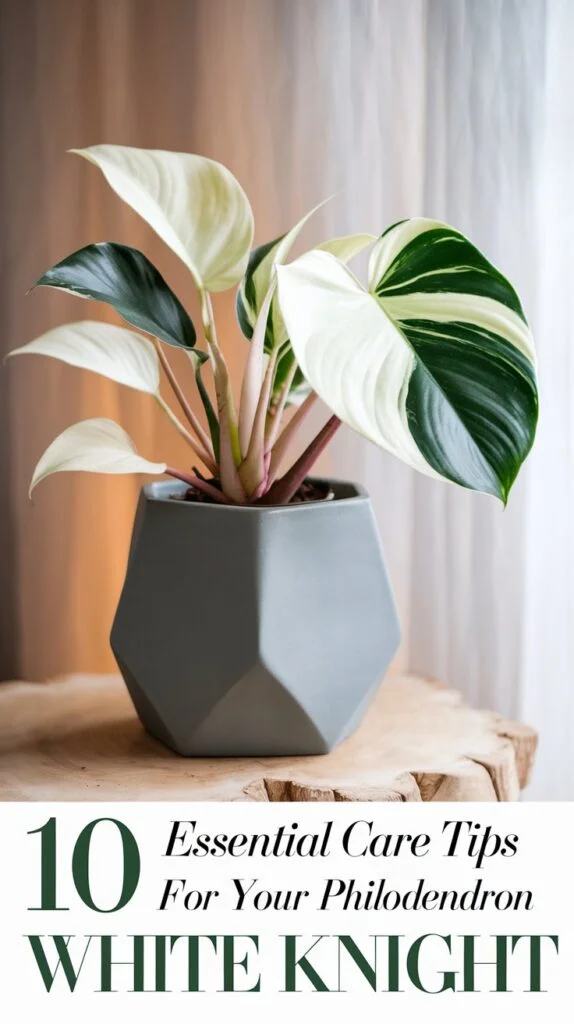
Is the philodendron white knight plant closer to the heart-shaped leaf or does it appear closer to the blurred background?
the heart-shaped leaf

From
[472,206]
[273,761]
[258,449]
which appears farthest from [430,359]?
[472,206]

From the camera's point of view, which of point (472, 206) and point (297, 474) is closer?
point (297, 474)

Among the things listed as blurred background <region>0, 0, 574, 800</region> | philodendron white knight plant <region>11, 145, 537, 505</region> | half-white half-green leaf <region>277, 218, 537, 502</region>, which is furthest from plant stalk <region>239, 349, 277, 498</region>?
blurred background <region>0, 0, 574, 800</region>

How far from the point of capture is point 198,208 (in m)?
0.80

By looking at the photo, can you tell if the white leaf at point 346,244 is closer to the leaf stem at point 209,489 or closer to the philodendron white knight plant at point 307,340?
the philodendron white knight plant at point 307,340

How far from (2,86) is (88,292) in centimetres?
49

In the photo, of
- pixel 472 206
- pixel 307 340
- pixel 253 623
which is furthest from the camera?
pixel 472 206

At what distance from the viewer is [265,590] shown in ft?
2.48

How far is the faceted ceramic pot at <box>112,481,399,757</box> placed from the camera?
76cm

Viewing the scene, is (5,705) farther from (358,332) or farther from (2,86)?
(2,86)

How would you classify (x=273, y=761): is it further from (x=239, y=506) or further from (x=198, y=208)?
(x=198, y=208)

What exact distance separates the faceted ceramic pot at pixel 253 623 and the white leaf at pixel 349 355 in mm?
184

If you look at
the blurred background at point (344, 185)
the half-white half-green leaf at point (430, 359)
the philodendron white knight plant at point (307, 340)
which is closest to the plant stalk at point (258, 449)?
the philodendron white knight plant at point (307, 340)

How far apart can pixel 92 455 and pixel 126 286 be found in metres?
0.13
